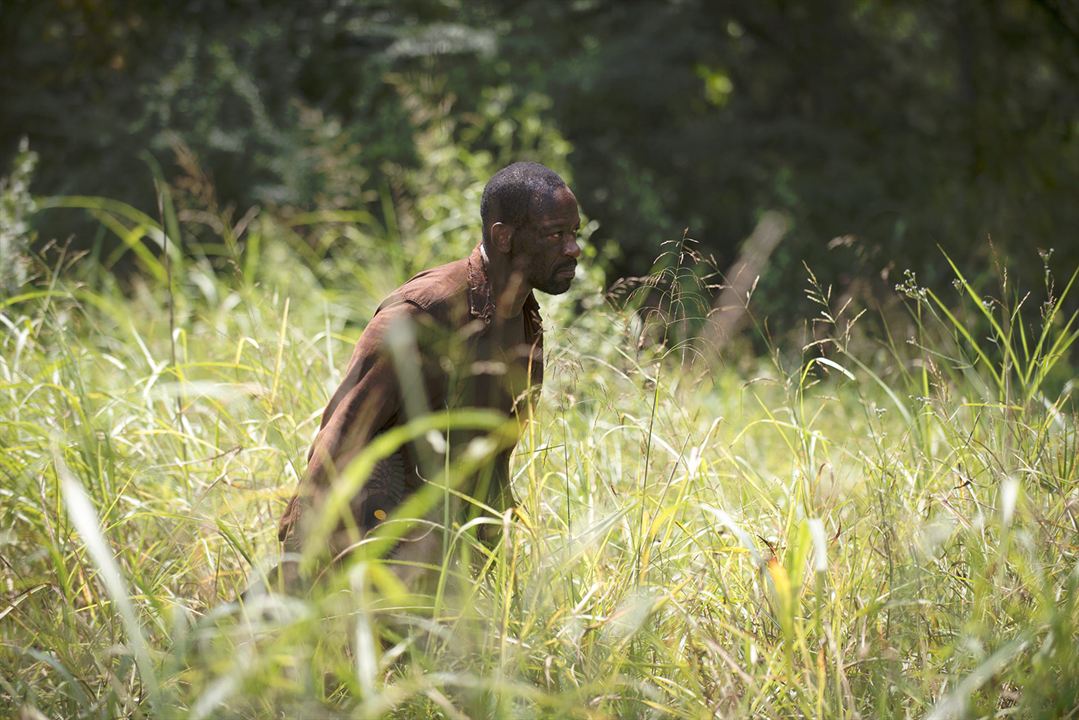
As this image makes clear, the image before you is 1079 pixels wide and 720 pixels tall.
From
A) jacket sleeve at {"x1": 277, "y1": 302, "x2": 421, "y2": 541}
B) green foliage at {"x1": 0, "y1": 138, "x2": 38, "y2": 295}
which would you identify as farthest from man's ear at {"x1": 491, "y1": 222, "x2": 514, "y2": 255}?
green foliage at {"x1": 0, "y1": 138, "x2": 38, "y2": 295}

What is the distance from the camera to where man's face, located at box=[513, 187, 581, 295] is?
105 inches

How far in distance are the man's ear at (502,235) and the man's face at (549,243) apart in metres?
0.01

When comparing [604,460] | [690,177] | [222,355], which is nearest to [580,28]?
[690,177]

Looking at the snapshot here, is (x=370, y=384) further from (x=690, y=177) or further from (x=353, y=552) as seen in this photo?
(x=690, y=177)

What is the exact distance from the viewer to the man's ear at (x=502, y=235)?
2.69 metres

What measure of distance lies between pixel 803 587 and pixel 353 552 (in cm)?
94

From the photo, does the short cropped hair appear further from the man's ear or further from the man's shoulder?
the man's shoulder

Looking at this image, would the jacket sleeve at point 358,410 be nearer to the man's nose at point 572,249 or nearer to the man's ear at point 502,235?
the man's ear at point 502,235

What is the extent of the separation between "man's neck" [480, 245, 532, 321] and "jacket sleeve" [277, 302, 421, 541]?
0.71 ft

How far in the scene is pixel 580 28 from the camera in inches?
320

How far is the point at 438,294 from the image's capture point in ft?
8.77

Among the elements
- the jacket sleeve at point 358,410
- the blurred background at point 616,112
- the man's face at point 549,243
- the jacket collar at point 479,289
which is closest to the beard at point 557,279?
the man's face at point 549,243

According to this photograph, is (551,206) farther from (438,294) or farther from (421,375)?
(421,375)

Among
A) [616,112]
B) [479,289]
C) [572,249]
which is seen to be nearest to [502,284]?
[479,289]
